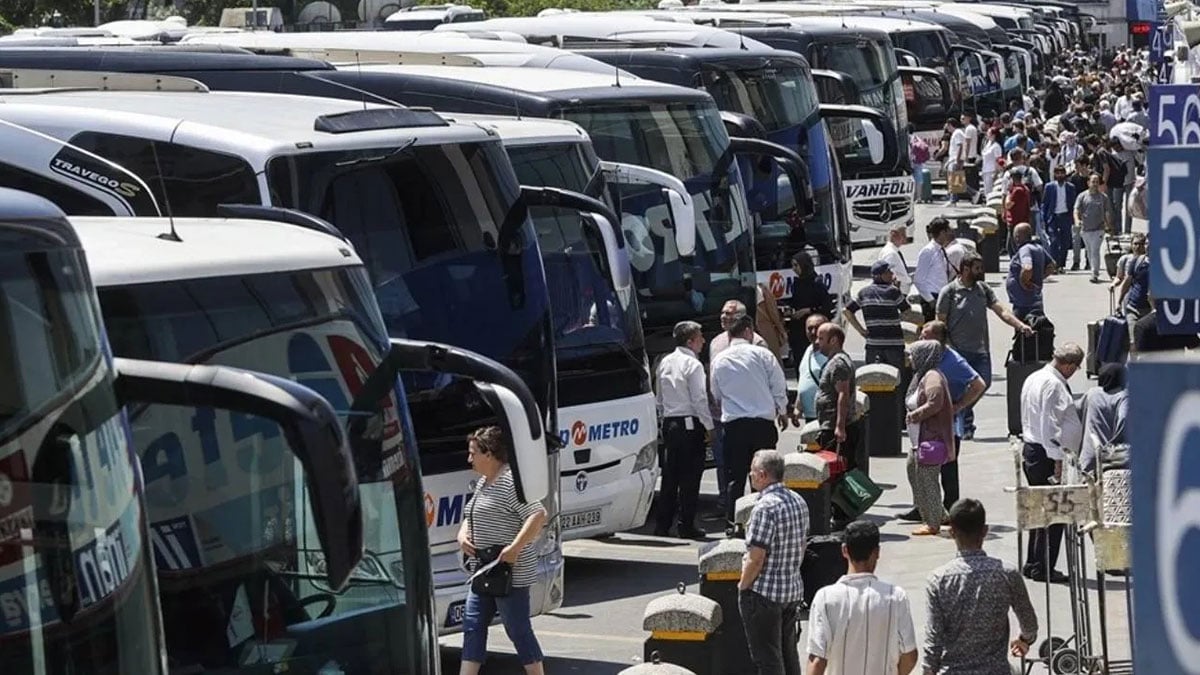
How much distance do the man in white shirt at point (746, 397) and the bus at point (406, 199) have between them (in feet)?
11.6

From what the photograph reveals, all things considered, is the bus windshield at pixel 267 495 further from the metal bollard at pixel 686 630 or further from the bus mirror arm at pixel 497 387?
the metal bollard at pixel 686 630

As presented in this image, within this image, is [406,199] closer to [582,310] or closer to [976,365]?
[582,310]

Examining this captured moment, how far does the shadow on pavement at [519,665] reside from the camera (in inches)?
497

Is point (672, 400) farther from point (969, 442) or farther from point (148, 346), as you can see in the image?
point (148, 346)

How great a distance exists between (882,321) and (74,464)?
48.8 feet

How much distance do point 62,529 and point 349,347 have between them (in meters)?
2.35

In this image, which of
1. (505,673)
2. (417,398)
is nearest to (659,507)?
(505,673)

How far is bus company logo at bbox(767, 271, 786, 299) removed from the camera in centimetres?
2306

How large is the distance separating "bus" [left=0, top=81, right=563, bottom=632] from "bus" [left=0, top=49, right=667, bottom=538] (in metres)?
1.65

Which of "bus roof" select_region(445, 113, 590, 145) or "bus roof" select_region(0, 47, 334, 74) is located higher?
"bus roof" select_region(0, 47, 334, 74)

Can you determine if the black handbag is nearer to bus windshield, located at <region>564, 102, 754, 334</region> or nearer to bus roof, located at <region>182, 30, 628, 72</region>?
bus windshield, located at <region>564, 102, 754, 334</region>

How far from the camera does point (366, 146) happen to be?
432 inches

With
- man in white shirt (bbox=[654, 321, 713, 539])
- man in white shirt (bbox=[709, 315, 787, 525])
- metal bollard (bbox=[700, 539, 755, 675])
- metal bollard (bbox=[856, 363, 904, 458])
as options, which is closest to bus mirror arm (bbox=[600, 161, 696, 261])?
man in white shirt (bbox=[654, 321, 713, 539])

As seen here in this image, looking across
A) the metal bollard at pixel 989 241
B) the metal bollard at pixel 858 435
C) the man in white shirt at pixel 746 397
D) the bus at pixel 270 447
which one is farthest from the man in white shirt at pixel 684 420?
the metal bollard at pixel 989 241
